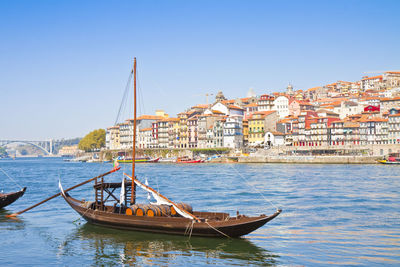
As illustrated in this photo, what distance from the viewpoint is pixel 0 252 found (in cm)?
2253

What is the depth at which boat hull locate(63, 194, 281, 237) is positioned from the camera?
893 inches

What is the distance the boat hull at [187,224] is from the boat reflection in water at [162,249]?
358 millimetres

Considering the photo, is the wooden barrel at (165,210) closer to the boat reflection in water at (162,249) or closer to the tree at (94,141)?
the boat reflection in water at (162,249)

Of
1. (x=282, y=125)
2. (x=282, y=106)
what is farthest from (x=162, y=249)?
(x=282, y=106)

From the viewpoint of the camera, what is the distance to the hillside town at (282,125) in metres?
113

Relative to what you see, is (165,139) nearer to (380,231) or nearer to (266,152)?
(266,152)

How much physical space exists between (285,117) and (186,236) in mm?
112535

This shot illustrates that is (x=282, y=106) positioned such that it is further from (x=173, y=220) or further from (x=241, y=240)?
(x=173, y=220)

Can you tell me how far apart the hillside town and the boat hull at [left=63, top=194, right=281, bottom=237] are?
8504 cm

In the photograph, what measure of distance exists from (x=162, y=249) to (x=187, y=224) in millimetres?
1737

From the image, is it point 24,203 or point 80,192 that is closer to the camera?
point 24,203

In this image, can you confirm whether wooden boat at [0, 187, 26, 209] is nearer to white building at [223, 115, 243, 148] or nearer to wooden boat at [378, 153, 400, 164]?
wooden boat at [378, 153, 400, 164]

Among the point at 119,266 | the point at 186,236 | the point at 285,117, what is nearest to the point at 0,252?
the point at 119,266

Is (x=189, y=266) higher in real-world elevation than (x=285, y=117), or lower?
lower
